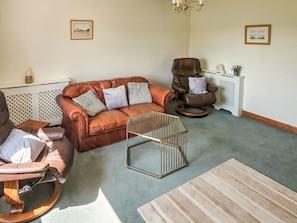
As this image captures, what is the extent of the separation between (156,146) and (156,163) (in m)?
0.47

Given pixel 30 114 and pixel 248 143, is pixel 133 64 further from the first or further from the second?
pixel 248 143

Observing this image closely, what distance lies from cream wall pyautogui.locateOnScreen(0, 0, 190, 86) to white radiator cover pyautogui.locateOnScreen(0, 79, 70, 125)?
7.5 inches

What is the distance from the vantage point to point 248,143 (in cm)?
362

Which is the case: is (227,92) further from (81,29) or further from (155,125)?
(81,29)

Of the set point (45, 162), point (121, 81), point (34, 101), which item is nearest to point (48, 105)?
point (34, 101)

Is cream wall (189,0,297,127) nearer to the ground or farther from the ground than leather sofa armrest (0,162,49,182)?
farther from the ground

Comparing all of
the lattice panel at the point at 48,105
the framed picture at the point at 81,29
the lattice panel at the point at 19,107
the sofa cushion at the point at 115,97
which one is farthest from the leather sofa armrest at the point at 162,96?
the lattice panel at the point at 19,107

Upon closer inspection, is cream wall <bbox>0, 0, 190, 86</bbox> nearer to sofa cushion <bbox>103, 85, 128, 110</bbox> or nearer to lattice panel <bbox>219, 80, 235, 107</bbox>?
sofa cushion <bbox>103, 85, 128, 110</bbox>

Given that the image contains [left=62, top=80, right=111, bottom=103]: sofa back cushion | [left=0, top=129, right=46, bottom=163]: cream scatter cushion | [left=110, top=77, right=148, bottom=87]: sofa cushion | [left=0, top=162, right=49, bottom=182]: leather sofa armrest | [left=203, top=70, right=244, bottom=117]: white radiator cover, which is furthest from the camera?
[left=203, top=70, right=244, bottom=117]: white radiator cover

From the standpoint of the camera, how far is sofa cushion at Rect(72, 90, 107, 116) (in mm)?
3566

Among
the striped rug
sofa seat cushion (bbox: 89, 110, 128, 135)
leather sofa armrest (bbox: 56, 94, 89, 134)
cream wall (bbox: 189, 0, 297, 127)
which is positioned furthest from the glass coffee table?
cream wall (bbox: 189, 0, 297, 127)

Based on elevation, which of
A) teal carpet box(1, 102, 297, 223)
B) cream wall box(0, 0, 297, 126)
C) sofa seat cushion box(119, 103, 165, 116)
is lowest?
teal carpet box(1, 102, 297, 223)

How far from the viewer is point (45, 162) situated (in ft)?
7.49

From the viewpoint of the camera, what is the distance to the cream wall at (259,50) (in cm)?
387
